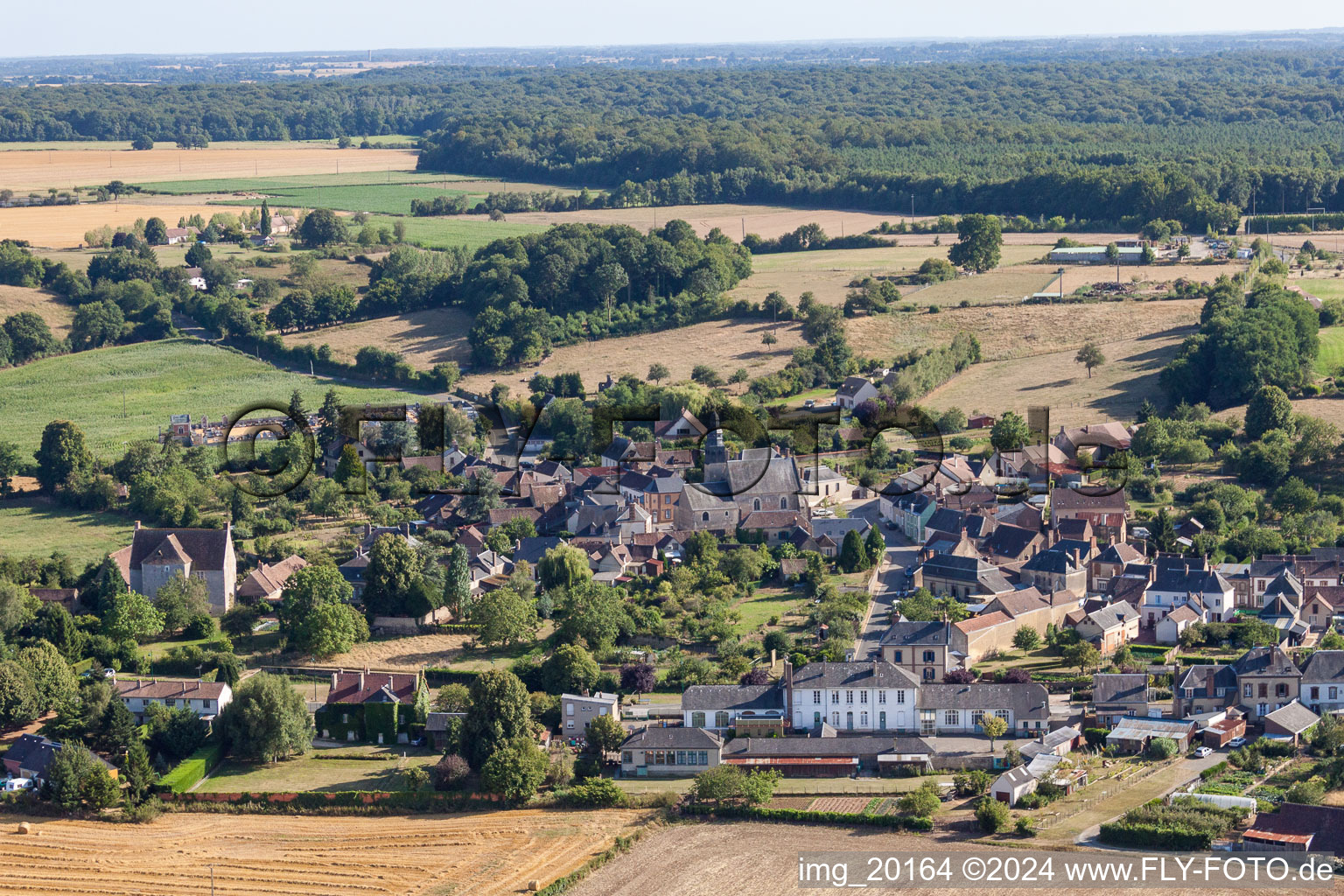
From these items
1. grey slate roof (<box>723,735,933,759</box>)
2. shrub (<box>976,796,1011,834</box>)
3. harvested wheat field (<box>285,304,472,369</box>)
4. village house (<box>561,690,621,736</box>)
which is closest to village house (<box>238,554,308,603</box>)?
village house (<box>561,690,621,736</box>)

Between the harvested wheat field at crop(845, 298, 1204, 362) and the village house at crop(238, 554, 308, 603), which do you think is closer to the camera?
the village house at crop(238, 554, 308, 603)

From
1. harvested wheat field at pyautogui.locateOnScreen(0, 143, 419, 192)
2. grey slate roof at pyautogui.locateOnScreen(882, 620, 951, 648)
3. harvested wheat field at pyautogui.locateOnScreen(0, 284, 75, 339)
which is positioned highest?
harvested wheat field at pyautogui.locateOnScreen(0, 143, 419, 192)

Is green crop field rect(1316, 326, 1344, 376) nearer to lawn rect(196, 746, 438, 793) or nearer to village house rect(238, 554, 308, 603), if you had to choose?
village house rect(238, 554, 308, 603)

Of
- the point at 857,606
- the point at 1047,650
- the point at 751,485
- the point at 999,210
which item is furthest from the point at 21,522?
the point at 999,210

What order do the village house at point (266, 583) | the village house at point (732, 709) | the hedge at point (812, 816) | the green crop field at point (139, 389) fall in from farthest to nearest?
the green crop field at point (139, 389), the village house at point (266, 583), the village house at point (732, 709), the hedge at point (812, 816)

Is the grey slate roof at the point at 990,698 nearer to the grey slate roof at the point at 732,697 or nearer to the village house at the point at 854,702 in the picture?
the village house at the point at 854,702

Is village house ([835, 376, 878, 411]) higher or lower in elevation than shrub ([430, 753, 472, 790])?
higher

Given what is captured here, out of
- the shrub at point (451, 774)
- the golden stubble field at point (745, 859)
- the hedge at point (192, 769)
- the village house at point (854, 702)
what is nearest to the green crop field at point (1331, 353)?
the village house at point (854, 702)

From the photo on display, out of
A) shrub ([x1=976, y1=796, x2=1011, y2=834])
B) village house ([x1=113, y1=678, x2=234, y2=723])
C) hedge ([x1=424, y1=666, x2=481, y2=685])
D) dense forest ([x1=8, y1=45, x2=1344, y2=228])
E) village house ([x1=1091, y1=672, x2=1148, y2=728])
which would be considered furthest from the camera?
dense forest ([x1=8, y1=45, x2=1344, y2=228])
